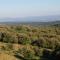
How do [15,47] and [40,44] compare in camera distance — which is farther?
[40,44]

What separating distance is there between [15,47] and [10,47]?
876 millimetres

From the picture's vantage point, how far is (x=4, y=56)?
2036 cm

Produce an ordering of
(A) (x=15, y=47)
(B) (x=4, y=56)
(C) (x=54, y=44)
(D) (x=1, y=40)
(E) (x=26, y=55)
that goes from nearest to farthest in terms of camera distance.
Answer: (B) (x=4, y=56)
(E) (x=26, y=55)
(A) (x=15, y=47)
(C) (x=54, y=44)
(D) (x=1, y=40)

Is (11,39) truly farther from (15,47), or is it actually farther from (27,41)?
(15,47)

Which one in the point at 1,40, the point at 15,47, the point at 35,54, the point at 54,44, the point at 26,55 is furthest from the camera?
the point at 1,40

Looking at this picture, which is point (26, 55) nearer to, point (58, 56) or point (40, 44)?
point (58, 56)

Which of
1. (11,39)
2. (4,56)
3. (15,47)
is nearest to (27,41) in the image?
(11,39)

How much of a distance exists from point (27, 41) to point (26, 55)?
401 inches

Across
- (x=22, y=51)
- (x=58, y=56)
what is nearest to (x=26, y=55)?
(x=22, y=51)

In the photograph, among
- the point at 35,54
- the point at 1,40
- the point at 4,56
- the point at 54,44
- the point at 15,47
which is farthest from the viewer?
the point at 1,40

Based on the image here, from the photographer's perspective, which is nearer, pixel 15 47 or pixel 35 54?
pixel 35 54

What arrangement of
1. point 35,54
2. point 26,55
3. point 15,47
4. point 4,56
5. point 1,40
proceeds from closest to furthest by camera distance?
point 4,56 → point 26,55 → point 35,54 → point 15,47 → point 1,40

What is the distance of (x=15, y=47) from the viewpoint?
1260 inches

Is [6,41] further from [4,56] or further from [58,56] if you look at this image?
[4,56]
